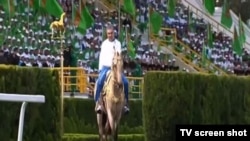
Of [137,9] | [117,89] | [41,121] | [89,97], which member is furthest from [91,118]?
[137,9]

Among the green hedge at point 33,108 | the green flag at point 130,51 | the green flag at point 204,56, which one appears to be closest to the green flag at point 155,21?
the green flag at point 130,51

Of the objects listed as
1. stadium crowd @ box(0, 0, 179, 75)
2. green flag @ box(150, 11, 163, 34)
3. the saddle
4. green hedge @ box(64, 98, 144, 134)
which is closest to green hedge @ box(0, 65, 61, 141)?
the saddle

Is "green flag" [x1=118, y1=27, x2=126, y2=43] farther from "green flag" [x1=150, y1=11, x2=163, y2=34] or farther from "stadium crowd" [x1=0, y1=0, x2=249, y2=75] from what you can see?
"green flag" [x1=150, y1=11, x2=163, y2=34]

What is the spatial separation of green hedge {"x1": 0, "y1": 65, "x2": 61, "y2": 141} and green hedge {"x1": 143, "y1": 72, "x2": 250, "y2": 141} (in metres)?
2.45

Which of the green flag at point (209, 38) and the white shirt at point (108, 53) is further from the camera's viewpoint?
the green flag at point (209, 38)

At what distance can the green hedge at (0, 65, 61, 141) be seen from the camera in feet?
43.9

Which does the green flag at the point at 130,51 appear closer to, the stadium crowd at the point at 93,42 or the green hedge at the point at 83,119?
the stadium crowd at the point at 93,42

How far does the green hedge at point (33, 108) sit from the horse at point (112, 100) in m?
1.49

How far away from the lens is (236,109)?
19031 mm

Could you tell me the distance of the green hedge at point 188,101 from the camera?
53.9 feet

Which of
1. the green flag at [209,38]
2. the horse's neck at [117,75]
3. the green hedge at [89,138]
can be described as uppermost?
the green flag at [209,38]

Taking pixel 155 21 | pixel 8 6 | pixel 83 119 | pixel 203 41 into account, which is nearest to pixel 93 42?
pixel 155 21

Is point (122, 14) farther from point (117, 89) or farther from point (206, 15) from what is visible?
point (117, 89)

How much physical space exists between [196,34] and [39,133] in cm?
2219
